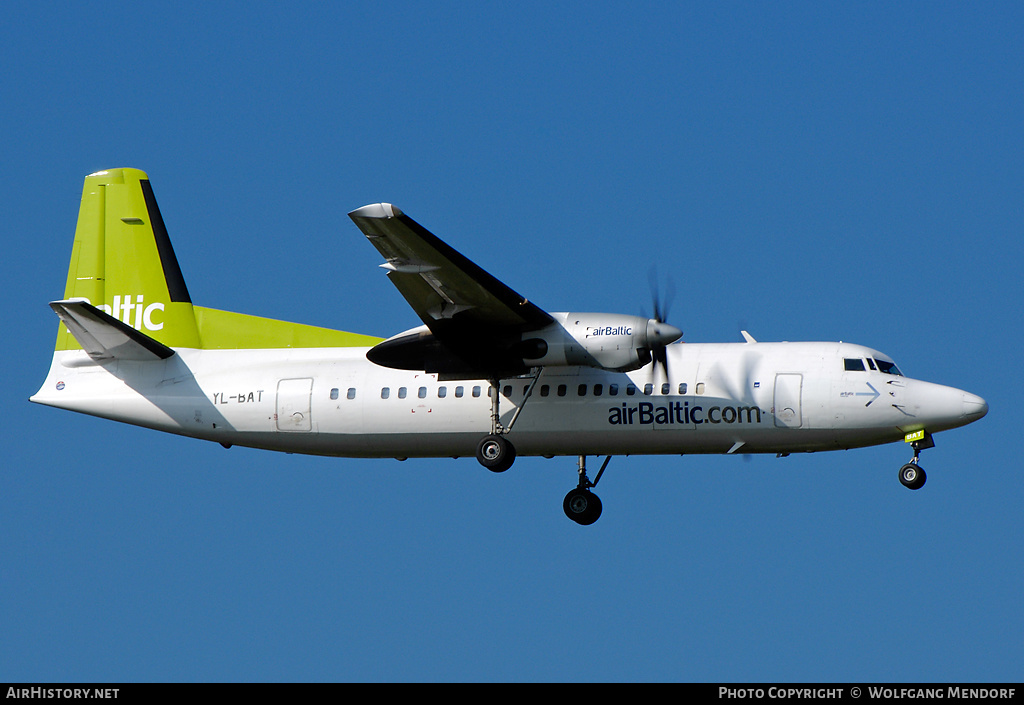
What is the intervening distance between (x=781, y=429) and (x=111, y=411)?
11307mm

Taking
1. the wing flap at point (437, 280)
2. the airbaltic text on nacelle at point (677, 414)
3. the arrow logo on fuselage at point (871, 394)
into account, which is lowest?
the airbaltic text on nacelle at point (677, 414)

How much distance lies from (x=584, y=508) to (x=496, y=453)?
277 cm

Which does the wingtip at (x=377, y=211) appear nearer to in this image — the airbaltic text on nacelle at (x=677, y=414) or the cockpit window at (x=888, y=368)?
the airbaltic text on nacelle at (x=677, y=414)

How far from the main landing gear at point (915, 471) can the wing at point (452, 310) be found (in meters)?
5.94

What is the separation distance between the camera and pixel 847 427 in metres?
20.7

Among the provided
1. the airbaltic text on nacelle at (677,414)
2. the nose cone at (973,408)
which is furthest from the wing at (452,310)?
the nose cone at (973,408)

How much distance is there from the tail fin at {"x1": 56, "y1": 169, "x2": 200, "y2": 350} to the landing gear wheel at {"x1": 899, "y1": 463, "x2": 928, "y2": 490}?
40.0 ft

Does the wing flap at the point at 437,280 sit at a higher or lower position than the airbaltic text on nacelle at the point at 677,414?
higher

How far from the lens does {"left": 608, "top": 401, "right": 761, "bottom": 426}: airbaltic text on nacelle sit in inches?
819

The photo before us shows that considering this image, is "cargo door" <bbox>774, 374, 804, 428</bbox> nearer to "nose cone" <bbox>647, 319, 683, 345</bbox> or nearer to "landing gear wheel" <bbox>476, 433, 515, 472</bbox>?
"nose cone" <bbox>647, 319, 683, 345</bbox>

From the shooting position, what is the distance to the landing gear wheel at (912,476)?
68.0ft

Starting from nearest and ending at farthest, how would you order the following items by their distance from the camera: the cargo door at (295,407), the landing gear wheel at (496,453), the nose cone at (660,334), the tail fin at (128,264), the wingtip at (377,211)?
1. the wingtip at (377,211)
2. the nose cone at (660,334)
3. the landing gear wheel at (496,453)
4. the cargo door at (295,407)
5. the tail fin at (128,264)

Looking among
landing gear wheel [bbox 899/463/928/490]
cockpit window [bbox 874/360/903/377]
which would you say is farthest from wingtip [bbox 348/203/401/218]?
landing gear wheel [bbox 899/463/928/490]

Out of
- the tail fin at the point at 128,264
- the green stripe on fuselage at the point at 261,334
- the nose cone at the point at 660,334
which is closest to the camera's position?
the nose cone at the point at 660,334
